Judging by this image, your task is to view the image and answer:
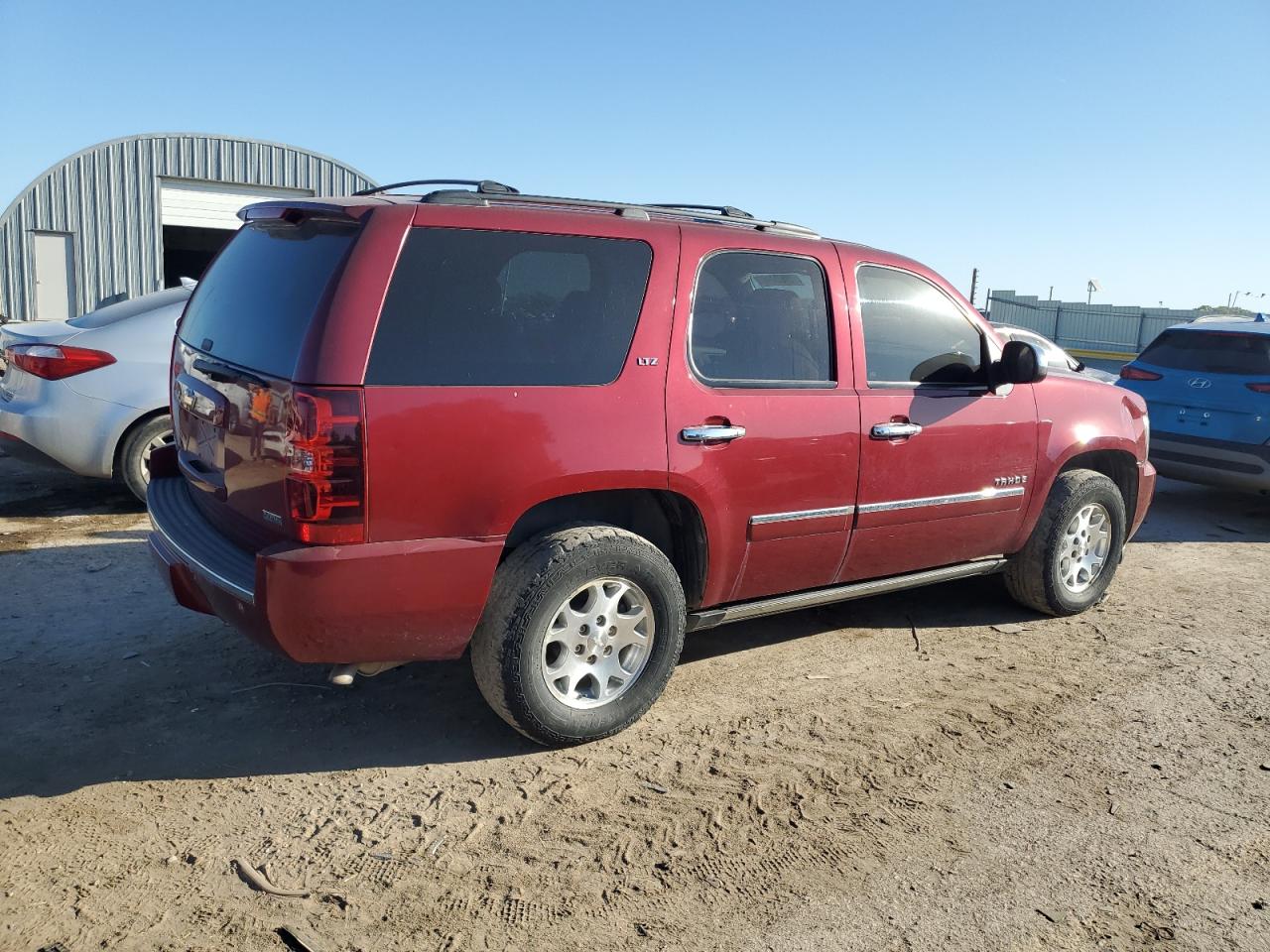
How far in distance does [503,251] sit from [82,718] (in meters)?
2.34

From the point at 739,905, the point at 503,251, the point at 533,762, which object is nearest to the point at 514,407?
the point at 503,251

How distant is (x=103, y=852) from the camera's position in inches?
117

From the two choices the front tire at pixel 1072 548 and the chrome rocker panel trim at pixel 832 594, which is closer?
the chrome rocker panel trim at pixel 832 594

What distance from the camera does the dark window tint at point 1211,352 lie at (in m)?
8.02

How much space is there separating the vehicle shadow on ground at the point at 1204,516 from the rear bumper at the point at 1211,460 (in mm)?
345

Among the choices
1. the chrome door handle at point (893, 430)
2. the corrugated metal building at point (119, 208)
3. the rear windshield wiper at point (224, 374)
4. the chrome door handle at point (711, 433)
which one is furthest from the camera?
the corrugated metal building at point (119, 208)

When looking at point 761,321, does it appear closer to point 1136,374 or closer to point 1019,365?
point 1019,365

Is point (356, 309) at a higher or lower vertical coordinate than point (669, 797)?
higher

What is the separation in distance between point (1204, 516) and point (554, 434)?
23.6 ft

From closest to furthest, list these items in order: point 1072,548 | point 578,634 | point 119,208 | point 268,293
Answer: point 268,293 → point 578,634 → point 1072,548 → point 119,208

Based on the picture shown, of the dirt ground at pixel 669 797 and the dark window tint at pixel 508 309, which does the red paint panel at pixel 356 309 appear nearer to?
the dark window tint at pixel 508 309

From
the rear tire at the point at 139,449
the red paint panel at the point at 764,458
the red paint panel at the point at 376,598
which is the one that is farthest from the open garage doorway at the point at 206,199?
the red paint panel at the point at 376,598

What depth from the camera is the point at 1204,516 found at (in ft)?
28.0

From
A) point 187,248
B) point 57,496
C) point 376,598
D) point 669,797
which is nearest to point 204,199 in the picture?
point 187,248
